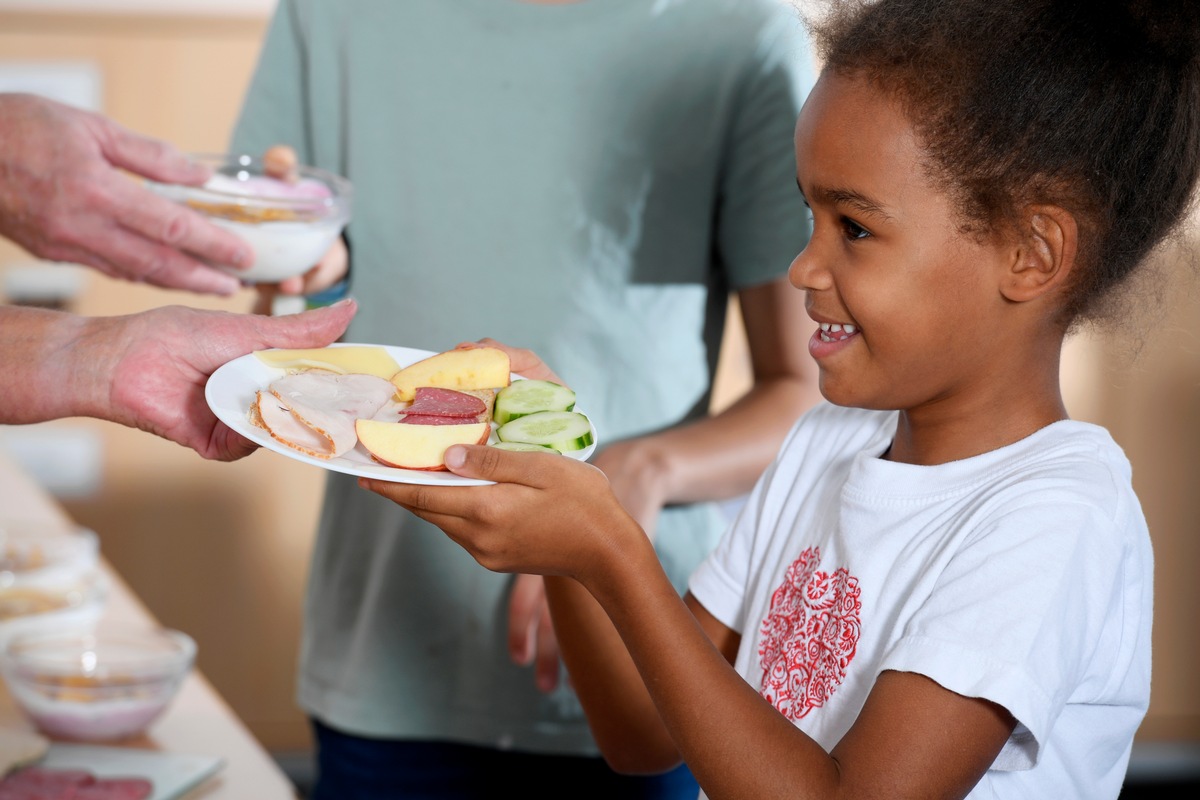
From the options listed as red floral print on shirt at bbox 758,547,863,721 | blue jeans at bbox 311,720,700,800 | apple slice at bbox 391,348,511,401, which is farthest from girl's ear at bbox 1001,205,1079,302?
blue jeans at bbox 311,720,700,800

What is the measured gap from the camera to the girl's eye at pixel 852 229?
90 centimetres

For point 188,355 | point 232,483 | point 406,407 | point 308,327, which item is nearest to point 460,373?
point 406,407

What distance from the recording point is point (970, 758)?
80cm

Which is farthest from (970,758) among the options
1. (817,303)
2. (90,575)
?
(90,575)

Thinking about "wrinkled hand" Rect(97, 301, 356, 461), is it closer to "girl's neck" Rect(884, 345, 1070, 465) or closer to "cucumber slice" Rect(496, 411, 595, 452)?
"cucumber slice" Rect(496, 411, 595, 452)

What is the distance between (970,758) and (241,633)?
2604 mm

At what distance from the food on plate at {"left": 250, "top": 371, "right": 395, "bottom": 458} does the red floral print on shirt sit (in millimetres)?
345

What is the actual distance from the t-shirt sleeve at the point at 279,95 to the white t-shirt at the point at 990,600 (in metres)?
0.83

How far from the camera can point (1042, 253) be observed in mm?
885

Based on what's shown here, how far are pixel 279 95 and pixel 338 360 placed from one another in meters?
0.61

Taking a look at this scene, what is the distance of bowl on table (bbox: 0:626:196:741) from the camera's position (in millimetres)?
1350

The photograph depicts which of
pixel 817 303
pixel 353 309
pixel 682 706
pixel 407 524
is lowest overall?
pixel 407 524

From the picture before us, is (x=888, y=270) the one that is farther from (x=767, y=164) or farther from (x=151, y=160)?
(x=151, y=160)

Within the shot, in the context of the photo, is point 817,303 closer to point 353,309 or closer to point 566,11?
point 353,309
